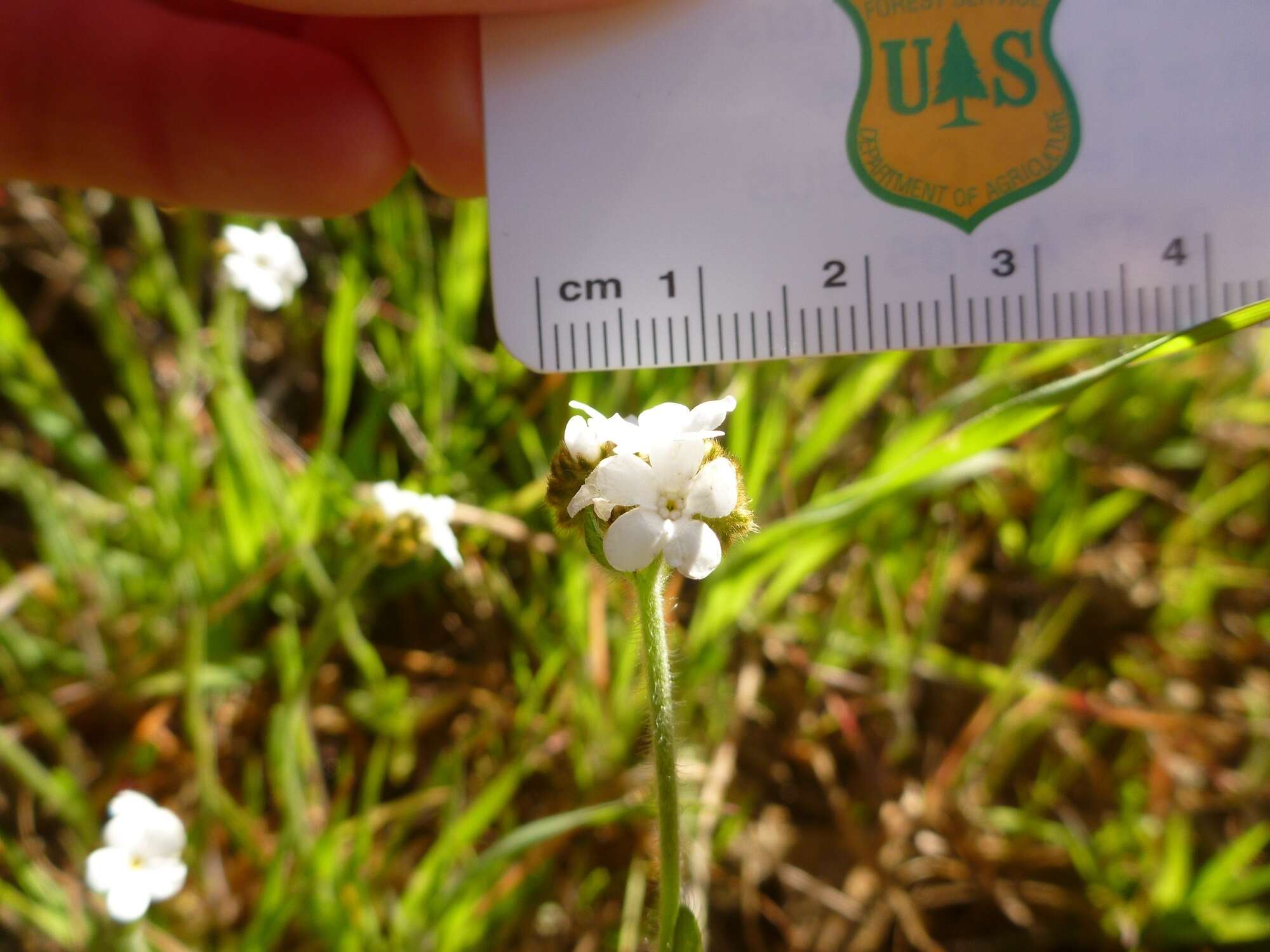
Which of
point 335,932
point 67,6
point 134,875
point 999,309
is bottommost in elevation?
point 335,932

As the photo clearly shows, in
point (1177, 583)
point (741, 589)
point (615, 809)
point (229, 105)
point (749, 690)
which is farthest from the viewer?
point (1177, 583)

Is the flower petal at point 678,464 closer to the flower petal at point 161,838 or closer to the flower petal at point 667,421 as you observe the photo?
the flower petal at point 667,421

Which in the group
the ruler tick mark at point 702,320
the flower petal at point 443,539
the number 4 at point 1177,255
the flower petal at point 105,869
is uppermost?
the number 4 at point 1177,255

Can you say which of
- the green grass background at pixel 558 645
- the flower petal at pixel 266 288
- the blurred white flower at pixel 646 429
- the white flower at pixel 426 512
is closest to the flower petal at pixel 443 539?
the white flower at pixel 426 512

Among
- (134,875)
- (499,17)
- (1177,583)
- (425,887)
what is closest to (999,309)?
(499,17)

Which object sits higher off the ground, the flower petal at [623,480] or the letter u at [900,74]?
the letter u at [900,74]

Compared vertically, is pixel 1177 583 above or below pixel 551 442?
below

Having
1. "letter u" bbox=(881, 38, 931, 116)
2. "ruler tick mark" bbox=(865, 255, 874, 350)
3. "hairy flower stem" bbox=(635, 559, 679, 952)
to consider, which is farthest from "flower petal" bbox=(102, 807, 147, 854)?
"letter u" bbox=(881, 38, 931, 116)

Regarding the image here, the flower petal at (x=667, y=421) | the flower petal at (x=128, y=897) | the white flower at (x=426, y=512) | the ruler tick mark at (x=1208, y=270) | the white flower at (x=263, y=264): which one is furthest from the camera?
the white flower at (x=263, y=264)

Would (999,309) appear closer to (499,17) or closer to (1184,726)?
(499,17)
